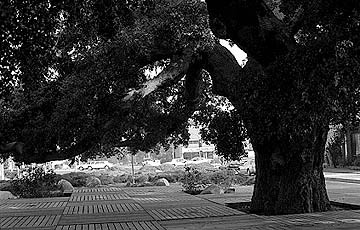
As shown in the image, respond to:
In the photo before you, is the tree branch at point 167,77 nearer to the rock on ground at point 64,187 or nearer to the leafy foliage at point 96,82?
the leafy foliage at point 96,82

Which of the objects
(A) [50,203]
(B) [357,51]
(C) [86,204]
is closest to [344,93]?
(B) [357,51]

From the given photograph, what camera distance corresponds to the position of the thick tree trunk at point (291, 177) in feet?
35.6

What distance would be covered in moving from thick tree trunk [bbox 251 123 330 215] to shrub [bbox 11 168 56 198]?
33.4 feet

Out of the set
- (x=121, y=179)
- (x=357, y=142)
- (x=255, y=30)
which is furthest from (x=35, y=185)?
(x=357, y=142)

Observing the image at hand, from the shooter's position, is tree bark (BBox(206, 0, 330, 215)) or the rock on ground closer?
tree bark (BBox(206, 0, 330, 215))

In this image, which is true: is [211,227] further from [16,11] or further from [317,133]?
[16,11]

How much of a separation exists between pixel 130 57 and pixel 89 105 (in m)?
1.49

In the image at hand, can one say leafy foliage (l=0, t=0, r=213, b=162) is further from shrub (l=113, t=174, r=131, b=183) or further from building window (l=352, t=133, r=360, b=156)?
building window (l=352, t=133, r=360, b=156)

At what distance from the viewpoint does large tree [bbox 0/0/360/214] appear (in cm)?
664

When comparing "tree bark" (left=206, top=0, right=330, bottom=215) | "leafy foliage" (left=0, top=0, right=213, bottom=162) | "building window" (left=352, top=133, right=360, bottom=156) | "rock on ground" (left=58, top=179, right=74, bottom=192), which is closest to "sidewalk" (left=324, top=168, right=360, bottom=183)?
"building window" (left=352, top=133, right=360, bottom=156)

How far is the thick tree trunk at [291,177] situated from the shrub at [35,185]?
1018cm

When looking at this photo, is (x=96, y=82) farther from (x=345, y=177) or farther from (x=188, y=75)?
(x=345, y=177)

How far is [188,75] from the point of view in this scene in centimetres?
1396

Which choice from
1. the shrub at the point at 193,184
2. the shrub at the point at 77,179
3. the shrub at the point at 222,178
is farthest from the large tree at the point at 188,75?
the shrub at the point at 77,179
